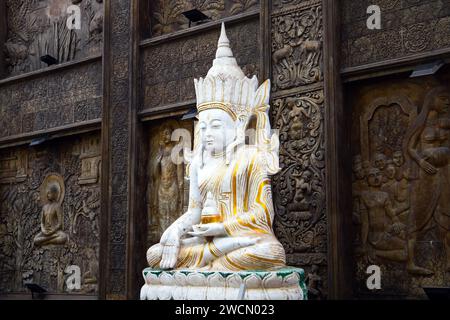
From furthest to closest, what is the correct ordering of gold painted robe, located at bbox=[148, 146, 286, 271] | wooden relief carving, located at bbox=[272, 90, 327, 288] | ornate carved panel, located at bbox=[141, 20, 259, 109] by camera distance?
ornate carved panel, located at bbox=[141, 20, 259, 109]
wooden relief carving, located at bbox=[272, 90, 327, 288]
gold painted robe, located at bbox=[148, 146, 286, 271]

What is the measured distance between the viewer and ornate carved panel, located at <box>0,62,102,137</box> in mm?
10117

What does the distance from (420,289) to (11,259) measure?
6974mm

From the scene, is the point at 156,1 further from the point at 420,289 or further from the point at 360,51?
the point at 420,289

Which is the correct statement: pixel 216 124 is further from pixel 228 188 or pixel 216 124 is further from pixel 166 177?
pixel 166 177

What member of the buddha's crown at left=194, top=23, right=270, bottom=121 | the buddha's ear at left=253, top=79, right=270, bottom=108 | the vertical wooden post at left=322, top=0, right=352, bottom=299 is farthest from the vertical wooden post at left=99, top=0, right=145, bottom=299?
the buddha's ear at left=253, top=79, right=270, bottom=108

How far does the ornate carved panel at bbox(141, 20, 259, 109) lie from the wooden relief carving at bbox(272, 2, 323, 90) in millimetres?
411

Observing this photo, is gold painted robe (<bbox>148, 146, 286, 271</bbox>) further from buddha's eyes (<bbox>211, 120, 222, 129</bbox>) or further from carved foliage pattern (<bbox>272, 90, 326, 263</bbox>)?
carved foliage pattern (<bbox>272, 90, 326, 263</bbox>)

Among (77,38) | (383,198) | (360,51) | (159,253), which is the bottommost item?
(159,253)

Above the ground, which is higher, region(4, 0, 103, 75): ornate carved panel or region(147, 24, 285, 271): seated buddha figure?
region(4, 0, 103, 75): ornate carved panel

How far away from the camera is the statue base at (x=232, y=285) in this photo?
201 inches

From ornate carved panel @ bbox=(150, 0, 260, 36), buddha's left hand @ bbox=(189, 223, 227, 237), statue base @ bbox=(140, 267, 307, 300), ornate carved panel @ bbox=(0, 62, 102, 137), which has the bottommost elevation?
statue base @ bbox=(140, 267, 307, 300)

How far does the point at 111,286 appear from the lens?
9242mm
